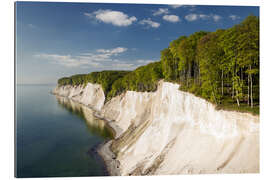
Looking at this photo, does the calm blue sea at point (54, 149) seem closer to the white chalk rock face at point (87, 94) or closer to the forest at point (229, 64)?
the forest at point (229, 64)

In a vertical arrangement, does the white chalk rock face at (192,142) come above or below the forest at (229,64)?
below

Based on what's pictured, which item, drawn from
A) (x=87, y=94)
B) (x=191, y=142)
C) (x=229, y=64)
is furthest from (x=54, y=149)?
(x=87, y=94)

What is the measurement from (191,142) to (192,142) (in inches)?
2.4

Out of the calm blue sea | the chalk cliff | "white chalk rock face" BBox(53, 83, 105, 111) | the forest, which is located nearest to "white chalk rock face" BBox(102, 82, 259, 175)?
the chalk cliff

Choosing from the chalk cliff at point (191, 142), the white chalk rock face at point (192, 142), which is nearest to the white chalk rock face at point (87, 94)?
the chalk cliff at point (191, 142)

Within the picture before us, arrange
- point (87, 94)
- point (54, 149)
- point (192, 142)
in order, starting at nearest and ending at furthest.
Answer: point (192, 142), point (54, 149), point (87, 94)

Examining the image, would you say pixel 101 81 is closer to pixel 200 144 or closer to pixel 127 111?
pixel 127 111

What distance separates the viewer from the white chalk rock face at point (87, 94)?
30156 millimetres

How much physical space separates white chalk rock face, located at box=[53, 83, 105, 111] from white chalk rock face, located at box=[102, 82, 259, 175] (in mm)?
18897

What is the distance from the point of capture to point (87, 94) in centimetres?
3619

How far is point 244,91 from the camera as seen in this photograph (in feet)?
21.8

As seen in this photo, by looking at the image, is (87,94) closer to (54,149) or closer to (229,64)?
(54,149)
